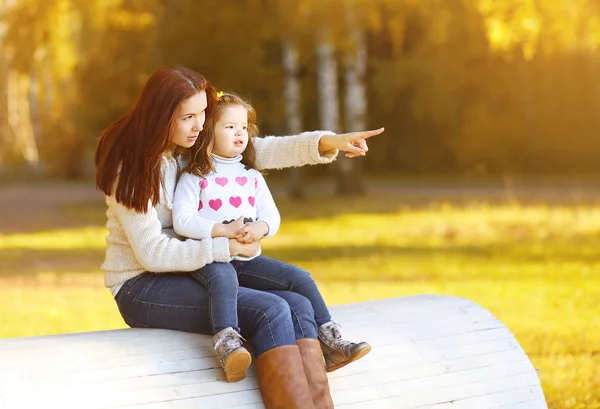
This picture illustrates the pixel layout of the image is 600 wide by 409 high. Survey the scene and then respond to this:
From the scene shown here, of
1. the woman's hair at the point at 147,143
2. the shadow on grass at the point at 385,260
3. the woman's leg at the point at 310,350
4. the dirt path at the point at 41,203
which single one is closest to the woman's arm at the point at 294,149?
the woman's hair at the point at 147,143

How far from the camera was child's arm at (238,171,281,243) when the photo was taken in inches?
170

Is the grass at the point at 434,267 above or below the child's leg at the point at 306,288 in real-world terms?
below

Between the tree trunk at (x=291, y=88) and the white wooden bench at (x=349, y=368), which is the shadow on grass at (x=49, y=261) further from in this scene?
the tree trunk at (x=291, y=88)

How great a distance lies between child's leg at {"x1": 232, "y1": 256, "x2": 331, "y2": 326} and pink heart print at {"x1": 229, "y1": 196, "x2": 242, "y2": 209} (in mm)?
232

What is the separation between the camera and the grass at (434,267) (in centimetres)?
794

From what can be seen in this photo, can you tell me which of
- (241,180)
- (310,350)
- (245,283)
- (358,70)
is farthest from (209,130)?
(358,70)

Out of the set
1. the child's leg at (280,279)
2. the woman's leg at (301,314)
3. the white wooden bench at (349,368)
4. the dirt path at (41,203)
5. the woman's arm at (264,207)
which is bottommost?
the dirt path at (41,203)

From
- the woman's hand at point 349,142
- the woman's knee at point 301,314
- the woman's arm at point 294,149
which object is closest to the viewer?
the woman's knee at point 301,314

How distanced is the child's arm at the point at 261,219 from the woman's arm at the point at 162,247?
0.35ft

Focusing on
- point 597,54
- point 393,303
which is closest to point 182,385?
point 393,303

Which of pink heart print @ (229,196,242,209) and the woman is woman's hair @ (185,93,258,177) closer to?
the woman

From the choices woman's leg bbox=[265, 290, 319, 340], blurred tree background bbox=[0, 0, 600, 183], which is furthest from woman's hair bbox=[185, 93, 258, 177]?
blurred tree background bbox=[0, 0, 600, 183]

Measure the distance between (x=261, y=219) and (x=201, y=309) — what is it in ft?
1.55

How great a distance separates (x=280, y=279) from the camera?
4.41m
